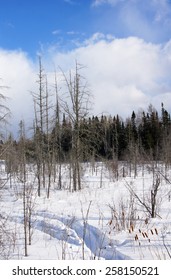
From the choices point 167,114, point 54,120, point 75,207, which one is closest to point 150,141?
point 167,114

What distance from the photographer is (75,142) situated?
23.3 m

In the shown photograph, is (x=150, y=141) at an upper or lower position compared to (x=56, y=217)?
upper

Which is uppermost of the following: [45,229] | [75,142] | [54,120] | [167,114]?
[167,114]

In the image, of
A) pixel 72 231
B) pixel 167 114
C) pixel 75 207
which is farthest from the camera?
pixel 167 114

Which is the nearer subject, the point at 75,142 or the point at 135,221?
the point at 135,221
